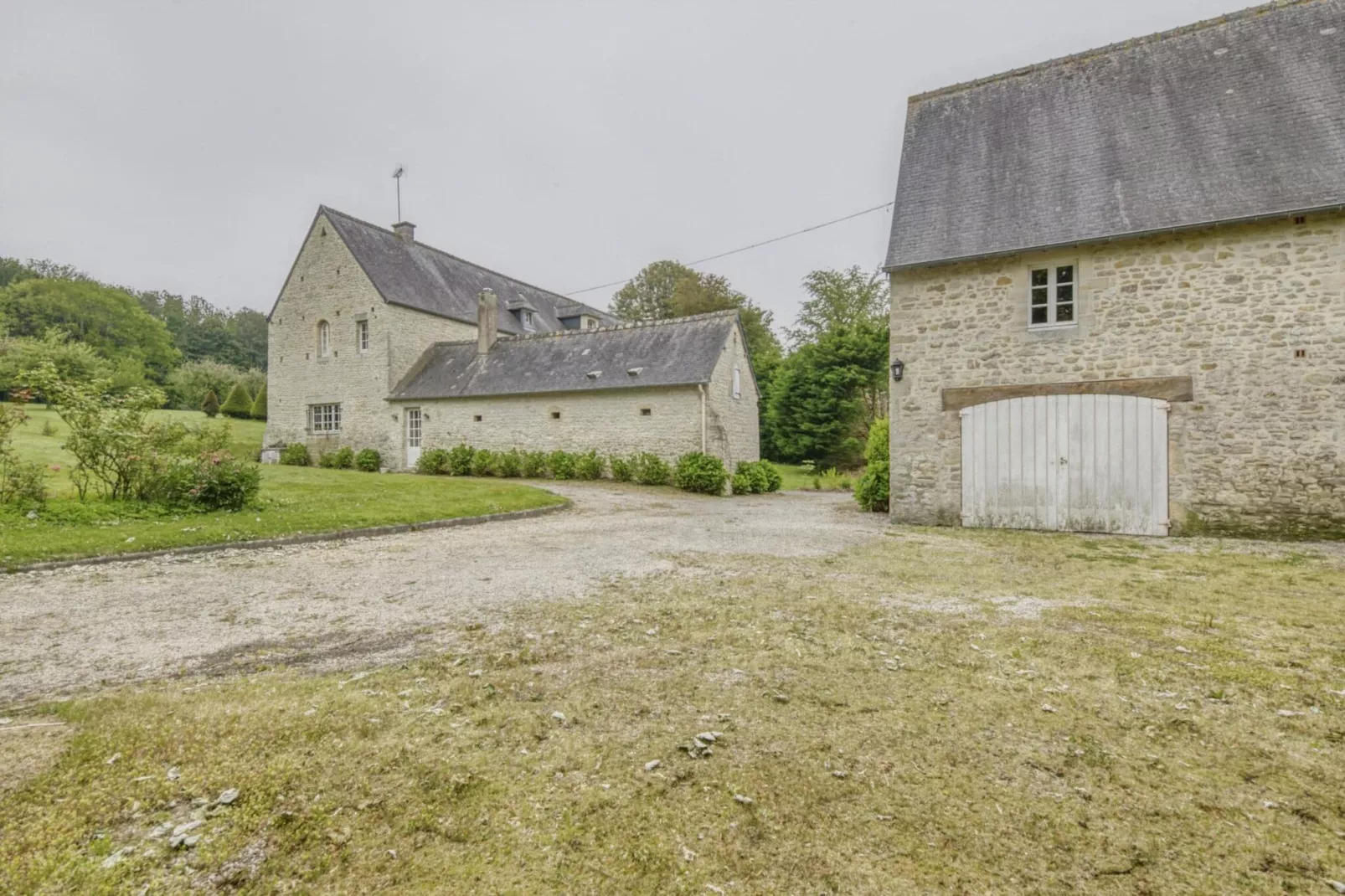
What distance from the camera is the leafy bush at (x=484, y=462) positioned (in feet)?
62.7

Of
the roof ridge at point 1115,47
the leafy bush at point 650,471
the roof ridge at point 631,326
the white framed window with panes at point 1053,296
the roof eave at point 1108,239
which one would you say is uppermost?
the roof ridge at point 1115,47

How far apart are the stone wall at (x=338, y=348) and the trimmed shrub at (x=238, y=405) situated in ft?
33.5

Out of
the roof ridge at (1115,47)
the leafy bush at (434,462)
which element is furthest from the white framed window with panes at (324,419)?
the roof ridge at (1115,47)

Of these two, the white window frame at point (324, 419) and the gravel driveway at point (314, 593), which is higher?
the white window frame at point (324, 419)

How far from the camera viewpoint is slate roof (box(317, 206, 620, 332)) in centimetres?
2164

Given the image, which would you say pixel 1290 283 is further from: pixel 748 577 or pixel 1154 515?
pixel 748 577

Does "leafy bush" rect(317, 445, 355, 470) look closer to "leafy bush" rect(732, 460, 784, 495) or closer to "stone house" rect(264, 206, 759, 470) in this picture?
"stone house" rect(264, 206, 759, 470)

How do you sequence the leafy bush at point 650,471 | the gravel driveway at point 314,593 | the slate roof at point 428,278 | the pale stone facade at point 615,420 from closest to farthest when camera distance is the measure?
the gravel driveway at point 314,593 < the leafy bush at point 650,471 < the pale stone facade at point 615,420 < the slate roof at point 428,278

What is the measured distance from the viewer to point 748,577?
17.9ft

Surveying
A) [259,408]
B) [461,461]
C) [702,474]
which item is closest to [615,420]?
[702,474]

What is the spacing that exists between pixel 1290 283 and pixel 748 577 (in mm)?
8947

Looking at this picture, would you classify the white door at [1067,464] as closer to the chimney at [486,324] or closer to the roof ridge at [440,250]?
the chimney at [486,324]

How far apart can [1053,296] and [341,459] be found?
22062mm

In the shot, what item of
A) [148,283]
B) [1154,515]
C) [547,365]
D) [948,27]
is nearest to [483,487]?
[547,365]
